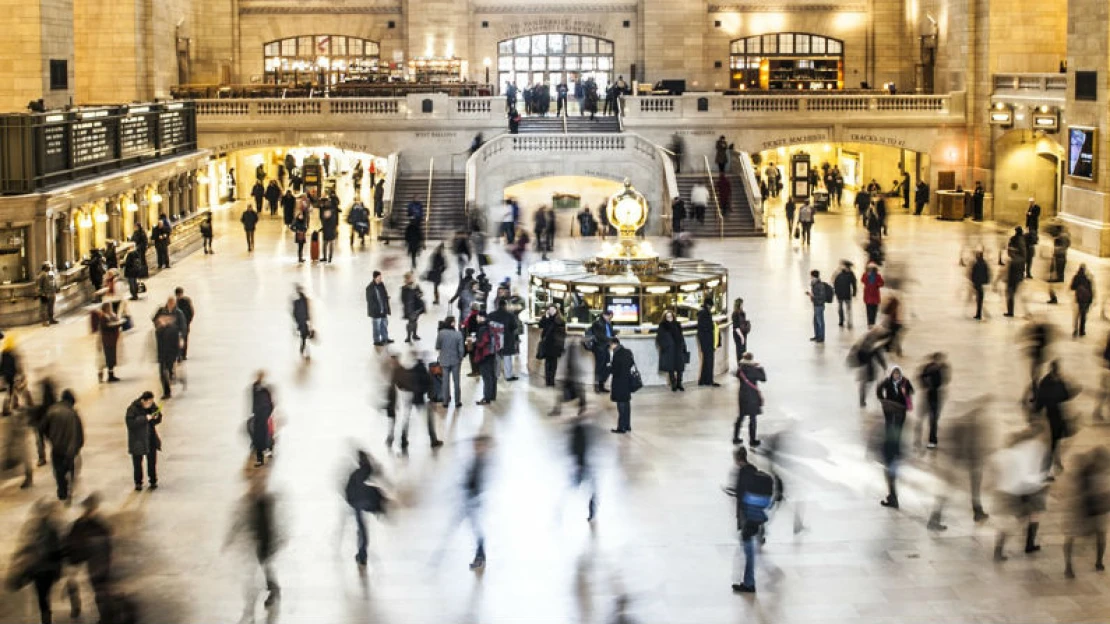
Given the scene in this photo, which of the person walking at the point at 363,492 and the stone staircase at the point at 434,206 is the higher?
the stone staircase at the point at 434,206

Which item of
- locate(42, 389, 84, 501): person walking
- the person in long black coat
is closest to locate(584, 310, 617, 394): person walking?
the person in long black coat

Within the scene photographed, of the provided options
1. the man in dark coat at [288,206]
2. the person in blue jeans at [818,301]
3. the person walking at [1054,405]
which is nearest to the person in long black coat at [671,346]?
the person in blue jeans at [818,301]

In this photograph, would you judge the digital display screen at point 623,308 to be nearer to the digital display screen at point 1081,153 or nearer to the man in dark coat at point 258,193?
the digital display screen at point 1081,153

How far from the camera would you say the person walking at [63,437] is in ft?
49.1

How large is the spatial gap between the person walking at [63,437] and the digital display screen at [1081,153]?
89.5 ft

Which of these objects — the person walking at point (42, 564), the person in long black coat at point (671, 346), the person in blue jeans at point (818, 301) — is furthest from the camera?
the person in blue jeans at point (818, 301)

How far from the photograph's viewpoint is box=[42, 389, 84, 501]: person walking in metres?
15.0

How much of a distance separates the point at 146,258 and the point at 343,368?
1182 centimetres

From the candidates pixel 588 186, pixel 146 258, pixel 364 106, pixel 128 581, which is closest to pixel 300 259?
pixel 146 258

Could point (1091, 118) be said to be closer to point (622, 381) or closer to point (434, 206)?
point (434, 206)

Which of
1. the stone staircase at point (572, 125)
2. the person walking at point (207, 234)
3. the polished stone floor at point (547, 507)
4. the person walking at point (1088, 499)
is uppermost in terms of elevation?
the stone staircase at point (572, 125)

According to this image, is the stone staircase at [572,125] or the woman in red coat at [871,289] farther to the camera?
the stone staircase at [572,125]

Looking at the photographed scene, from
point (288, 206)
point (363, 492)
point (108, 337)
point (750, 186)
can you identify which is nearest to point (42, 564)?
point (363, 492)

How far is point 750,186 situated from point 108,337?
2388 centimetres
